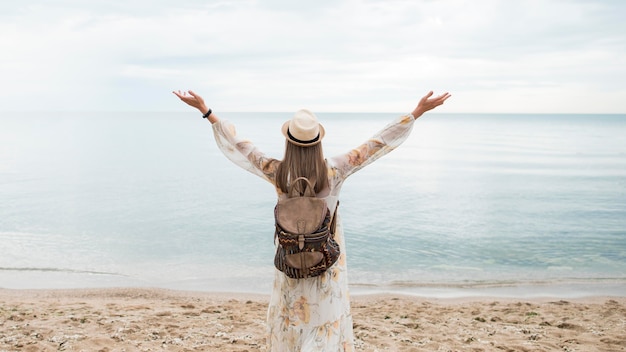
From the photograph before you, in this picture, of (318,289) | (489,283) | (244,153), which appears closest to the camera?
(318,289)

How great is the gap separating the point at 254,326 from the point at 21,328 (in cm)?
261

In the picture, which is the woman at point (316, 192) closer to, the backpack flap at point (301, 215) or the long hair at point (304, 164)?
the long hair at point (304, 164)

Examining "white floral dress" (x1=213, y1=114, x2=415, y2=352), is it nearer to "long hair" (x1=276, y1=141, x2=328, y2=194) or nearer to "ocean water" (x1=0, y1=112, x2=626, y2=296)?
"long hair" (x1=276, y1=141, x2=328, y2=194)

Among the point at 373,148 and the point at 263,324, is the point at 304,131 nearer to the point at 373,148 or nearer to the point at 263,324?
the point at 373,148

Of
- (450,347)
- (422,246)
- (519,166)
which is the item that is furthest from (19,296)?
(519,166)

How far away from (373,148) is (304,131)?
54 centimetres

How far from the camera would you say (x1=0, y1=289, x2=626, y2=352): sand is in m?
5.56

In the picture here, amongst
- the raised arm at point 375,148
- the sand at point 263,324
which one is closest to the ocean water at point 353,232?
the sand at point 263,324

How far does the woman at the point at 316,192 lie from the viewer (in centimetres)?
307

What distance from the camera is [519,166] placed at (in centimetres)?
3519

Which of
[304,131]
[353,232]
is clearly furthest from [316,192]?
[353,232]

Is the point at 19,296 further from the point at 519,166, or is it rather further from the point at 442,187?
the point at 519,166

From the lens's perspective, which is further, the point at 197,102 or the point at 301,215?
the point at 197,102

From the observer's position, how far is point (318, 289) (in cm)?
324
